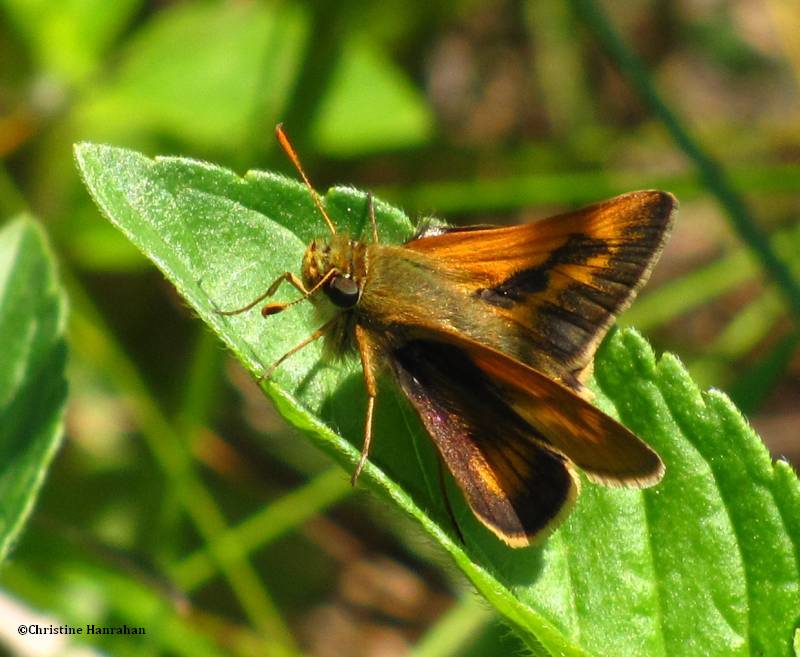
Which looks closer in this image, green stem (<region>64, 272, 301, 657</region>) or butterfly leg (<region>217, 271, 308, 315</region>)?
butterfly leg (<region>217, 271, 308, 315</region>)

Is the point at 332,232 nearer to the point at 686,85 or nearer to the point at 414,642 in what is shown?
the point at 414,642

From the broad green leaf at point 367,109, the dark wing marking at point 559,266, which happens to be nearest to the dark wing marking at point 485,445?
the dark wing marking at point 559,266

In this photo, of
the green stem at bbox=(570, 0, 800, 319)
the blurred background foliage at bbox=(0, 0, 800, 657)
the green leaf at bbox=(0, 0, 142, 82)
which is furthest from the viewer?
the green leaf at bbox=(0, 0, 142, 82)

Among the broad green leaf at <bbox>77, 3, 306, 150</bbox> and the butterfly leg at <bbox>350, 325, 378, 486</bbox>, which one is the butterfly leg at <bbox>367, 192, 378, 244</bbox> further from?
the broad green leaf at <bbox>77, 3, 306, 150</bbox>
